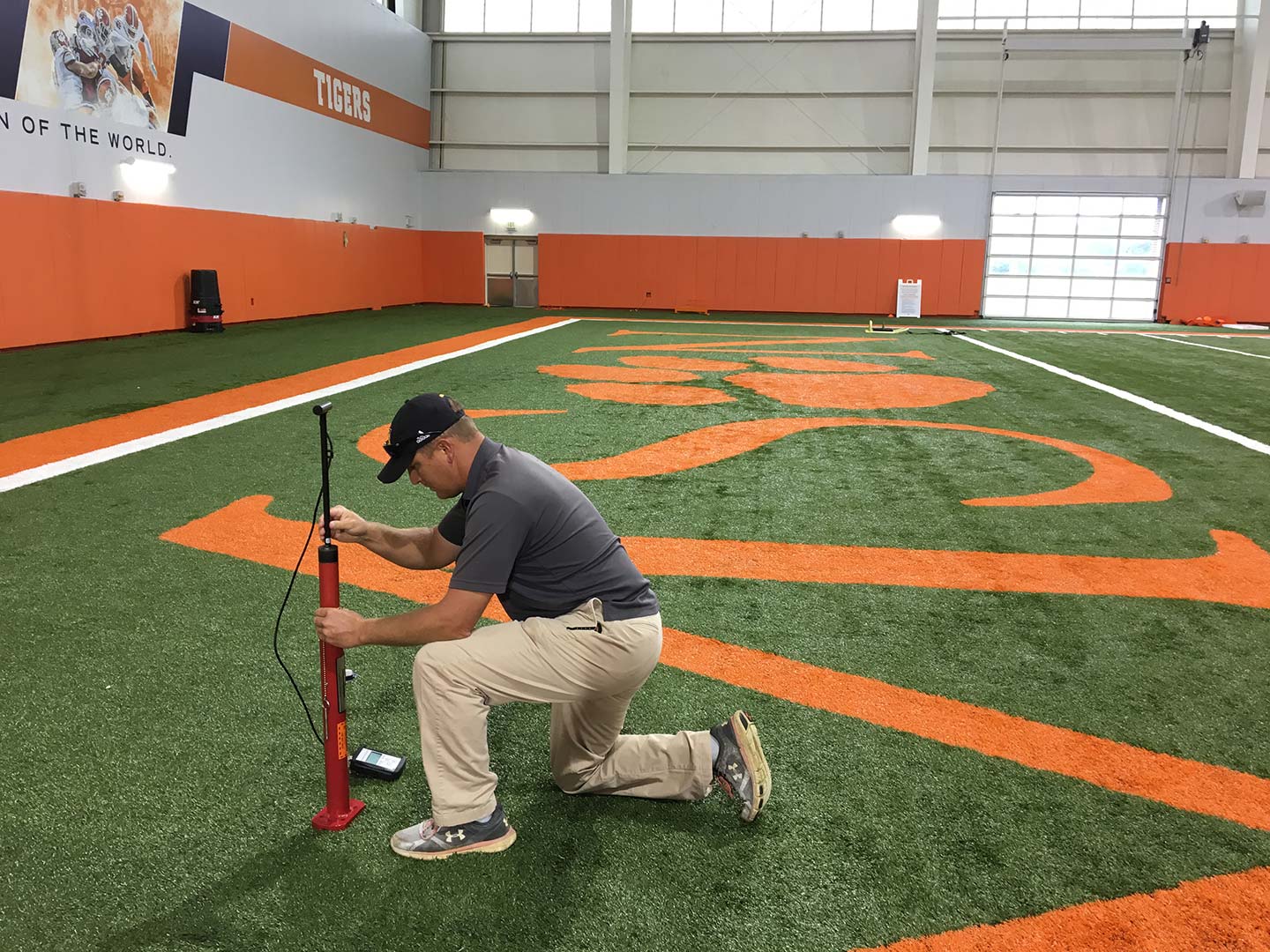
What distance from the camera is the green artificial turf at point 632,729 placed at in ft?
8.52

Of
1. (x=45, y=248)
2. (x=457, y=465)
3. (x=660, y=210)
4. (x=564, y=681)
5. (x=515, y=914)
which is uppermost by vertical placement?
(x=660, y=210)

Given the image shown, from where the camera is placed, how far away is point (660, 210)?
28953 mm

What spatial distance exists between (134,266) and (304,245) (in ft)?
19.6

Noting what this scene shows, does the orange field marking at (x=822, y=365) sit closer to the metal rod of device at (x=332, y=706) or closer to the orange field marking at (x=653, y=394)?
the orange field marking at (x=653, y=394)

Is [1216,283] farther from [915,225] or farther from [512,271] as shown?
[512,271]

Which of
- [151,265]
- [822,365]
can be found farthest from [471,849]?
[151,265]

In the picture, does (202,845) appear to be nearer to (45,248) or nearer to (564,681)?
(564,681)

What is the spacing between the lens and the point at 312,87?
22.1m

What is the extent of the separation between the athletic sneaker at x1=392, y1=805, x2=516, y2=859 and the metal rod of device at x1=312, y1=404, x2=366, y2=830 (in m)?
0.22

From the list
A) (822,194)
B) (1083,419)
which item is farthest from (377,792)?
(822,194)

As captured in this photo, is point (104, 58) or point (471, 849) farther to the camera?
point (104, 58)

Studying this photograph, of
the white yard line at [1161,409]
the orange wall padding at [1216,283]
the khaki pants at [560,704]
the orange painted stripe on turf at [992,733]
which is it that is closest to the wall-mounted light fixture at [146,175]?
the white yard line at [1161,409]

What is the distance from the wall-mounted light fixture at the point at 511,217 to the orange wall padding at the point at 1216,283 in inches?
741

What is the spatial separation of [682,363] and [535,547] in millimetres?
12203
